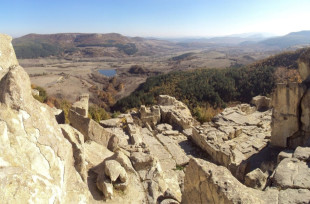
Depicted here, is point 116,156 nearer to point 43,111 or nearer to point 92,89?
point 43,111

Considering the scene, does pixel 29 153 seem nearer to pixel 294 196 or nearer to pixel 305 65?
pixel 294 196

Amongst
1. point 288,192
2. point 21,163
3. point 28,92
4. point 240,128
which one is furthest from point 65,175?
point 240,128

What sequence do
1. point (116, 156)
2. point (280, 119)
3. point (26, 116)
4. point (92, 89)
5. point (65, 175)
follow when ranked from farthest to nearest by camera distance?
point (92, 89) < point (280, 119) < point (116, 156) < point (65, 175) < point (26, 116)

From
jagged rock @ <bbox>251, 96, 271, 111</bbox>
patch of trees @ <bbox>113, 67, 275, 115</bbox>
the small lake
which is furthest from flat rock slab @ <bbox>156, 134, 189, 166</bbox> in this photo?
the small lake

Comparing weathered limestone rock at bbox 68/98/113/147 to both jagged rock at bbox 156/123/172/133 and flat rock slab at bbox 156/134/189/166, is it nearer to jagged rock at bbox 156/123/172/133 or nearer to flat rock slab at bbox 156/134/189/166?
flat rock slab at bbox 156/134/189/166

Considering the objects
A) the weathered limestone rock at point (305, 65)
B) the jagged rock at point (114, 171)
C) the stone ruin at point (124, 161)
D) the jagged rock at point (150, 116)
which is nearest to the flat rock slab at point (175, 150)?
the stone ruin at point (124, 161)

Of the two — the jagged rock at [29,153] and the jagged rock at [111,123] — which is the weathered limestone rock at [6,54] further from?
the jagged rock at [111,123]
